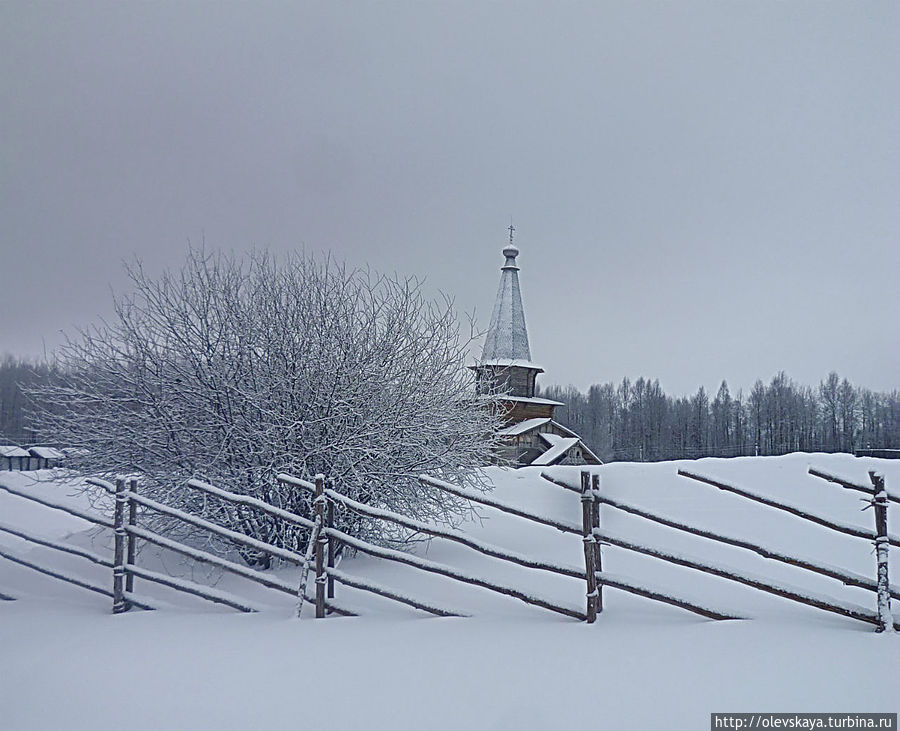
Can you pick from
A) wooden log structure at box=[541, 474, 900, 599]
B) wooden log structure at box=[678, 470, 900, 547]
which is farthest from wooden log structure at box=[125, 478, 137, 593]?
wooden log structure at box=[678, 470, 900, 547]

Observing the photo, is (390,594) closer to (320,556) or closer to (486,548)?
(320,556)

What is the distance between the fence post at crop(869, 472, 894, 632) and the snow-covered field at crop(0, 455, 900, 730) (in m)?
0.11

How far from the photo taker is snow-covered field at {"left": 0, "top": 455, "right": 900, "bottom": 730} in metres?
3.75

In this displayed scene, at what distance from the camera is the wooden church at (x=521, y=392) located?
79.7 feet

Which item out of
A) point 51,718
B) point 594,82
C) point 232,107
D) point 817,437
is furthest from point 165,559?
point 817,437

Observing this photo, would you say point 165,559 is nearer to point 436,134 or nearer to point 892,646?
point 892,646

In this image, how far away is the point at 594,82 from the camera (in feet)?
47.3

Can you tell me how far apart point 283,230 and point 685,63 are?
8.66m

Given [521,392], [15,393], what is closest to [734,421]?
[521,392]

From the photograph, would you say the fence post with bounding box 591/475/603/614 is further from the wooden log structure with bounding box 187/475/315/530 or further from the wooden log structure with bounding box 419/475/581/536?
the wooden log structure with bounding box 187/475/315/530

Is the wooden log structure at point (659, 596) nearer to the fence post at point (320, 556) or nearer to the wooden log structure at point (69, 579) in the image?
the fence post at point (320, 556)

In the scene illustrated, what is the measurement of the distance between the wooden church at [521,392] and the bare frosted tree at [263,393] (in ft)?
41.2

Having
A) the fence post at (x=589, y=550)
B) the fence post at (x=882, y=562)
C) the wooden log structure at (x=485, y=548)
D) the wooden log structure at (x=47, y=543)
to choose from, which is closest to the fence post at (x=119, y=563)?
the wooden log structure at (x=47, y=543)

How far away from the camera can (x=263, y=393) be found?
7684 millimetres
